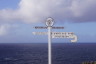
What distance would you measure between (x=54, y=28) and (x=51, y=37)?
46 centimetres

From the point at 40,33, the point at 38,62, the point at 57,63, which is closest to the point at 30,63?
the point at 38,62

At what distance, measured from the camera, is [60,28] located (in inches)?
512

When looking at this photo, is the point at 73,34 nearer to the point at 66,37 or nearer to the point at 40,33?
the point at 66,37

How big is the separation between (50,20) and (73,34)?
129 cm

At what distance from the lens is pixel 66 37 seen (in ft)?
42.7

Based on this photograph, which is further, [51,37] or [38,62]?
[38,62]

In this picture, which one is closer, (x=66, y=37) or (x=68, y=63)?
(x=66, y=37)

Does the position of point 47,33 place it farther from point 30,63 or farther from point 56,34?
point 30,63

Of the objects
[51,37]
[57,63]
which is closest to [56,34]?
[51,37]

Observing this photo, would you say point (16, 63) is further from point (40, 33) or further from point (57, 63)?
point (40, 33)

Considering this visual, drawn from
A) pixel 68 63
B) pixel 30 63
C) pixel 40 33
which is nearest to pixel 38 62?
pixel 30 63

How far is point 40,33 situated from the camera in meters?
13.2

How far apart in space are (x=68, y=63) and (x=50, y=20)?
362ft

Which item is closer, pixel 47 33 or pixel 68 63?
pixel 47 33
